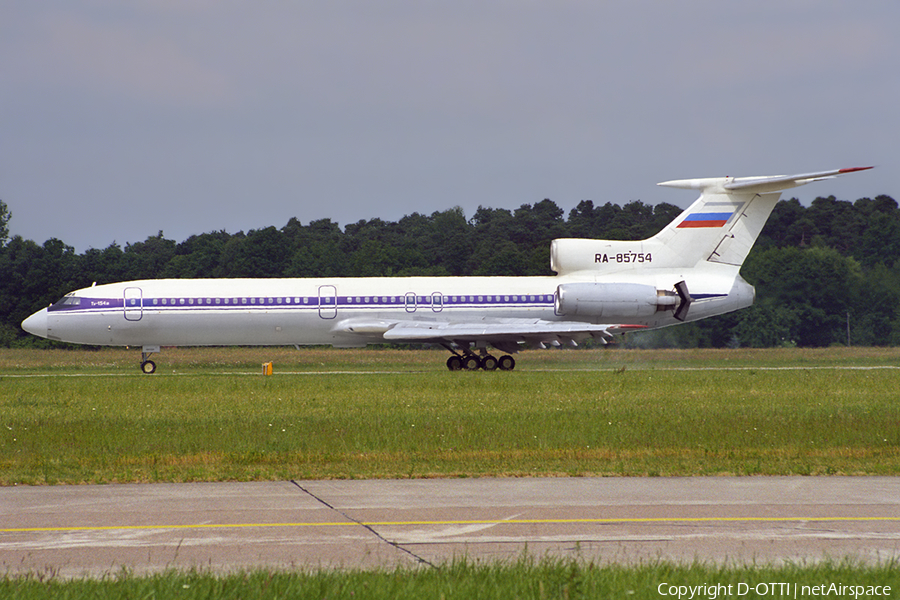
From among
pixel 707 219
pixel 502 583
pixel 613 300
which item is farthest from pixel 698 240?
pixel 502 583

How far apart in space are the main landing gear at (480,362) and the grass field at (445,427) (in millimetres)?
5736

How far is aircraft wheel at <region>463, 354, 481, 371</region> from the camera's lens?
3650 cm

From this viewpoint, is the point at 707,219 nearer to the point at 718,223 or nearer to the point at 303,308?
the point at 718,223

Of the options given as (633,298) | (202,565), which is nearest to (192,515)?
(202,565)

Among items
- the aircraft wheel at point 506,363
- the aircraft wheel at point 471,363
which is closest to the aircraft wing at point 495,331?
the aircraft wheel at point 506,363

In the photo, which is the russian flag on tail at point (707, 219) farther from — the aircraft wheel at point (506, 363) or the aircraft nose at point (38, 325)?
the aircraft nose at point (38, 325)

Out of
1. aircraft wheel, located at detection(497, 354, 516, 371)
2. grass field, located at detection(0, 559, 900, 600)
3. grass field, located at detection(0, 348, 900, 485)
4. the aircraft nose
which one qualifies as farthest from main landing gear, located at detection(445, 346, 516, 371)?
grass field, located at detection(0, 559, 900, 600)

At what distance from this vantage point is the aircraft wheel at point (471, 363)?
36.5 metres

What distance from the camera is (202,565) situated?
7.53 metres

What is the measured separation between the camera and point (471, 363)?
3662 cm

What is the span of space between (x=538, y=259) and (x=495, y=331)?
122 feet

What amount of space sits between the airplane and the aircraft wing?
3.1 inches

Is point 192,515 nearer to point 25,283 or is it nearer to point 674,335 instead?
point 674,335

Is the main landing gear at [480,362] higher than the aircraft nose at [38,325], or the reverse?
the aircraft nose at [38,325]
